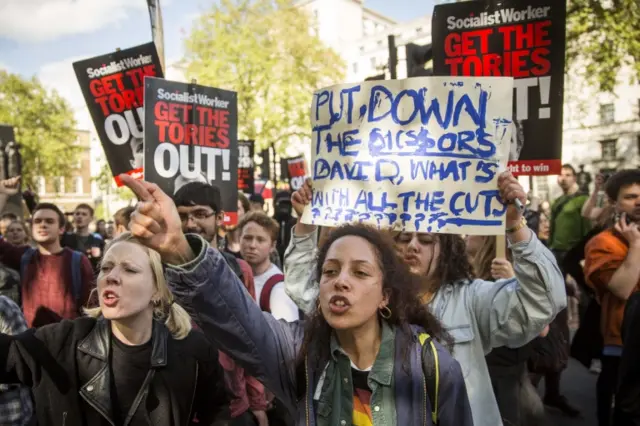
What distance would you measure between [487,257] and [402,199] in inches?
47.7

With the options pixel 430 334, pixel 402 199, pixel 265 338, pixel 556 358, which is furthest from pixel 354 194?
pixel 556 358

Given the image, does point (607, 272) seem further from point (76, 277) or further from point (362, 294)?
point (76, 277)

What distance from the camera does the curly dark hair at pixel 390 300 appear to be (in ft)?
6.37

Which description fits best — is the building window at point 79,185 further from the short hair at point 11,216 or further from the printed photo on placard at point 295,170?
the short hair at point 11,216

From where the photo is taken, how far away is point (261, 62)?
2314 cm

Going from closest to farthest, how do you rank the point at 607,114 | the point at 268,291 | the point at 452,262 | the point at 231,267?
the point at 452,262
the point at 231,267
the point at 268,291
the point at 607,114

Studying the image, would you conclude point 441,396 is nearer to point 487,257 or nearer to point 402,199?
point 402,199

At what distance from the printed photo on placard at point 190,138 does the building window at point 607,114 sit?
3783 cm

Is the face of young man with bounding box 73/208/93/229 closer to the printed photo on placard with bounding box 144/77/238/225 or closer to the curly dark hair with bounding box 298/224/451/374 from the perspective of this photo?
the printed photo on placard with bounding box 144/77/238/225

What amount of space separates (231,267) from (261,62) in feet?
68.3

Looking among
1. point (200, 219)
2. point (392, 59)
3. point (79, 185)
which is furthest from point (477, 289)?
point (79, 185)

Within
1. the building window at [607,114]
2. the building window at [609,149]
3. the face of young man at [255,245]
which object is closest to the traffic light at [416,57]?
the face of young man at [255,245]

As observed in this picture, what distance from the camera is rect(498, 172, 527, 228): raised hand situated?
239 centimetres

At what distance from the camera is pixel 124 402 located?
92.2 inches
